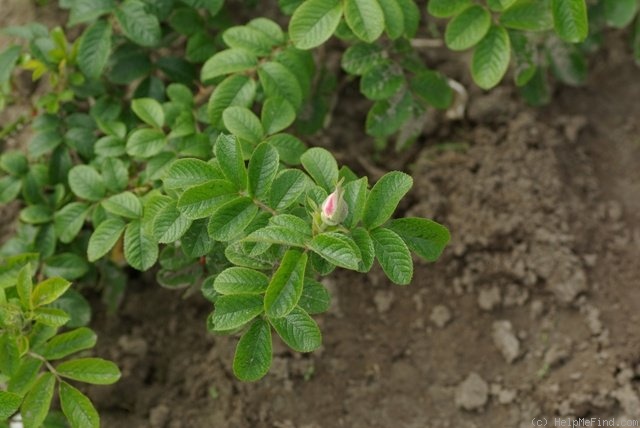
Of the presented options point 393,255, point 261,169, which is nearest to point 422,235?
point 393,255

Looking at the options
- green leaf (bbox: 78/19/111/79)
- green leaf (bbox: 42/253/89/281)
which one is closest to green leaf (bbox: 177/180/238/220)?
green leaf (bbox: 42/253/89/281)

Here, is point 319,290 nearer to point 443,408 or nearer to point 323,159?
point 323,159

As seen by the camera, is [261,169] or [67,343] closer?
[261,169]

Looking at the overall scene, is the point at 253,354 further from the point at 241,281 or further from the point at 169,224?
the point at 169,224

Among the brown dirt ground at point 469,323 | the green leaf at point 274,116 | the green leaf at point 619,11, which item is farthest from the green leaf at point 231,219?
the green leaf at point 619,11

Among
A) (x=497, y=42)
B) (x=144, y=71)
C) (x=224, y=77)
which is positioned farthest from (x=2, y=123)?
(x=497, y=42)

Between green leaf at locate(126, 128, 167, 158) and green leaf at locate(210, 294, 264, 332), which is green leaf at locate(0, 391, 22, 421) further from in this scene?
green leaf at locate(126, 128, 167, 158)

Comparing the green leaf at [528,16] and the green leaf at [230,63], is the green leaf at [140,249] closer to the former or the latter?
the green leaf at [230,63]
